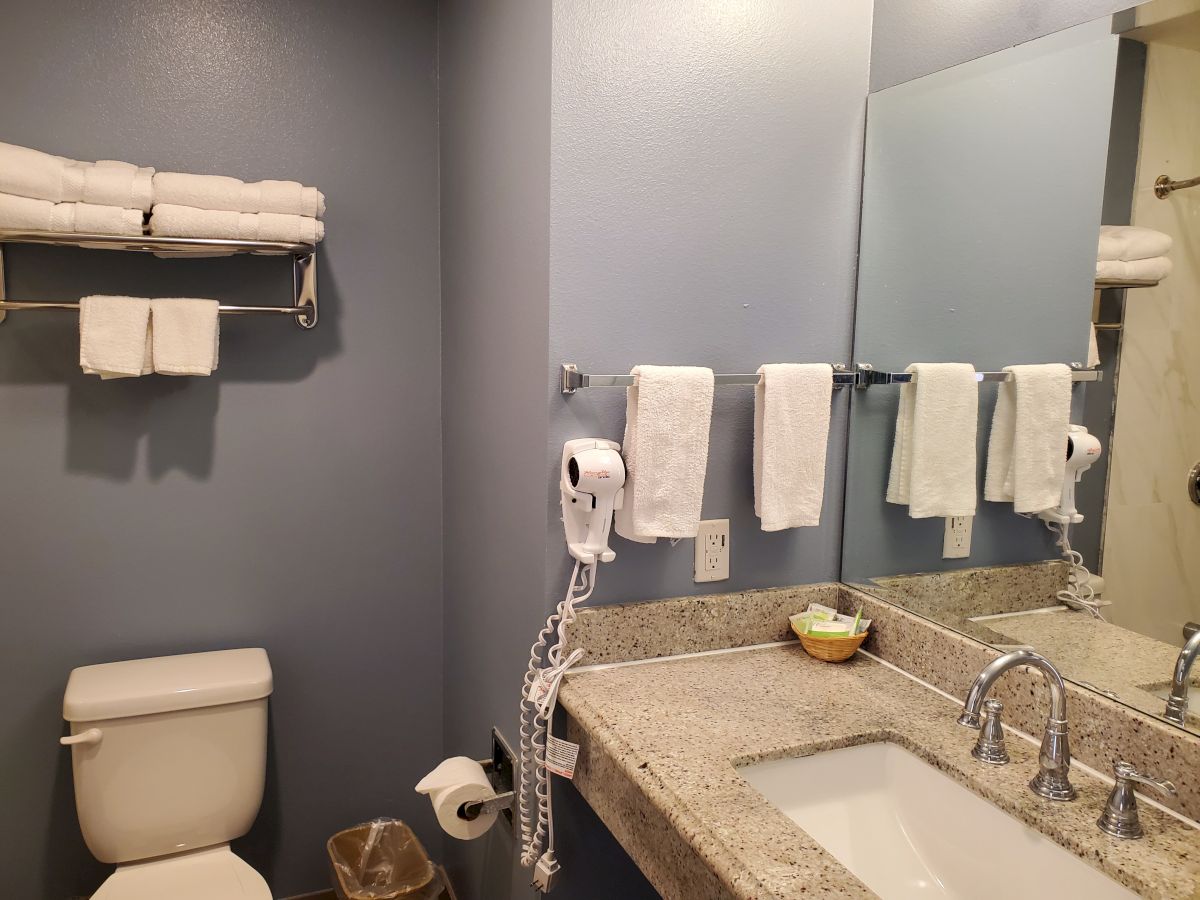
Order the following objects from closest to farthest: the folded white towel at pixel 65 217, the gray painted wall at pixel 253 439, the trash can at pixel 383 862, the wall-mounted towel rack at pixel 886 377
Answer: the wall-mounted towel rack at pixel 886 377 → the folded white towel at pixel 65 217 → the gray painted wall at pixel 253 439 → the trash can at pixel 383 862

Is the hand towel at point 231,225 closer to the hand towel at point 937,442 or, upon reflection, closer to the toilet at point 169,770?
the toilet at point 169,770

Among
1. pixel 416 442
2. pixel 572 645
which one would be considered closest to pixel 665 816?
pixel 572 645

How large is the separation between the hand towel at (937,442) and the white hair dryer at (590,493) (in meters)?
0.56

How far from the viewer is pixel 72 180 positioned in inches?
63.6

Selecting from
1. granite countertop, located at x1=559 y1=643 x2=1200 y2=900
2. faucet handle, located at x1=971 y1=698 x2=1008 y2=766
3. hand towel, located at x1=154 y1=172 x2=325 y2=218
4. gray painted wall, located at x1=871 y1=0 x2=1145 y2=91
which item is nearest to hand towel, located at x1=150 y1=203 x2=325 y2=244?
hand towel, located at x1=154 y1=172 x2=325 y2=218

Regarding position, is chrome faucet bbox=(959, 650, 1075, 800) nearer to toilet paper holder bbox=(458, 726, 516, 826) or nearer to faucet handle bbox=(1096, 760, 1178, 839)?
faucet handle bbox=(1096, 760, 1178, 839)

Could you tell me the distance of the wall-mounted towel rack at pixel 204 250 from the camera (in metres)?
1.64

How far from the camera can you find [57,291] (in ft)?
5.96

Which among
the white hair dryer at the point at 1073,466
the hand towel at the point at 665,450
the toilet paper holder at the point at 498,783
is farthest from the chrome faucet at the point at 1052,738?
the toilet paper holder at the point at 498,783

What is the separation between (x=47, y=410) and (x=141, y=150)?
1.91 ft

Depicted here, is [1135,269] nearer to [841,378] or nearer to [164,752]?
[841,378]

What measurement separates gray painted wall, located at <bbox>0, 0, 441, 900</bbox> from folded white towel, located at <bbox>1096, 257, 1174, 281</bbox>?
143 cm

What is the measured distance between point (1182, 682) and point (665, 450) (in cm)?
78

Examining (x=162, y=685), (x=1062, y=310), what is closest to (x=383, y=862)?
(x=162, y=685)
